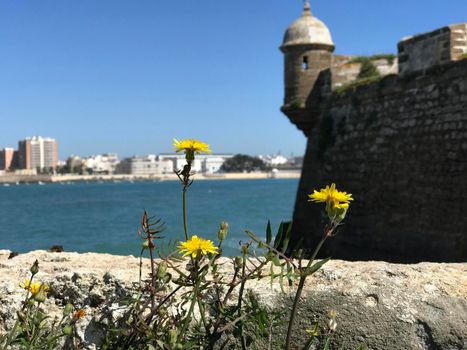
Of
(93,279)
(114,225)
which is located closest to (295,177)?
(114,225)

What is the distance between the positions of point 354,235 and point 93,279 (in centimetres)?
1060

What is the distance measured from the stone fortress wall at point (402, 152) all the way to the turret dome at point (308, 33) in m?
1.00

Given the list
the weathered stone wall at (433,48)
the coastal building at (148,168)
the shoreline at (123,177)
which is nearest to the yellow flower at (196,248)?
the weathered stone wall at (433,48)

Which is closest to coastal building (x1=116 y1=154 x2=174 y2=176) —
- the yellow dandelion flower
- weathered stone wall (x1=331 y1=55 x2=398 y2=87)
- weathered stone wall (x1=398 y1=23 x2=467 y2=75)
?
weathered stone wall (x1=331 y1=55 x2=398 y2=87)

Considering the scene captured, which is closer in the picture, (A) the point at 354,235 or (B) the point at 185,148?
(B) the point at 185,148

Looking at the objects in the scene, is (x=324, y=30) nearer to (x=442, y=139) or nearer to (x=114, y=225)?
(x=442, y=139)

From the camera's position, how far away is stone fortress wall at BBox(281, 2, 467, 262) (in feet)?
30.5

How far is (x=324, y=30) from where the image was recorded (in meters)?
15.2

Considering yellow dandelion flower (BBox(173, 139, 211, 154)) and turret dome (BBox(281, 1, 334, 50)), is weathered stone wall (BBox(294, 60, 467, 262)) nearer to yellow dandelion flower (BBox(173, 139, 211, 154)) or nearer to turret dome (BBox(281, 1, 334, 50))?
turret dome (BBox(281, 1, 334, 50))

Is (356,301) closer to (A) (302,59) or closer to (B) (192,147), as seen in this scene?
(B) (192,147)

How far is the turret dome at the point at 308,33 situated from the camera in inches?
588

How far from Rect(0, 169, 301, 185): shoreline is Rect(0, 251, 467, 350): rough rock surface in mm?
168820

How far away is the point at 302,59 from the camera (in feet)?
49.4

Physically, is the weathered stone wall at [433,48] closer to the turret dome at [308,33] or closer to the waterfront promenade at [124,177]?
the turret dome at [308,33]
